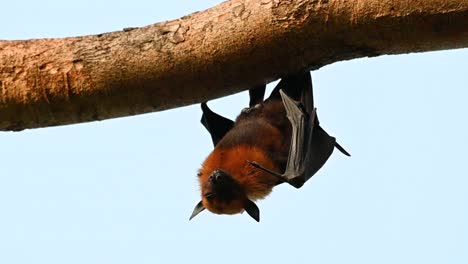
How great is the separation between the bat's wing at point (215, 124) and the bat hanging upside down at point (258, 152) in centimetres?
2

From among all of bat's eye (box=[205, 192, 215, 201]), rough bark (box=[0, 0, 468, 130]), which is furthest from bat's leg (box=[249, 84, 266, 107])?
rough bark (box=[0, 0, 468, 130])

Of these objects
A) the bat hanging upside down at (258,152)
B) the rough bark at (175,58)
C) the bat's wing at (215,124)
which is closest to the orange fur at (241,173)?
the bat hanging upside down at (258,152)

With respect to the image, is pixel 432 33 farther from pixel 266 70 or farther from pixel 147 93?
pixel 147 93

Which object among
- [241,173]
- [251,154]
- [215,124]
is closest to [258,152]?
[251,154]

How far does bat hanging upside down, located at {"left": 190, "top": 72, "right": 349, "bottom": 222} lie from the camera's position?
614 cm

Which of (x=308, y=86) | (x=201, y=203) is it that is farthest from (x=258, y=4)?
(x=201, y=203)

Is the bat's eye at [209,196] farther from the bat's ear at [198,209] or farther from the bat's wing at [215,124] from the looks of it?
the bat's wing at [215,124]

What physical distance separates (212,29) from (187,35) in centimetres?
16

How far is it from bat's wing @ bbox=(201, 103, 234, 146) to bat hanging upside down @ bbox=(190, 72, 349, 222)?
0.02m

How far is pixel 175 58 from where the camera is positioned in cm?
445

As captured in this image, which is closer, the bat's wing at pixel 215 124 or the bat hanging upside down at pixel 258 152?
the bat hanging upside down at pixel 258 152

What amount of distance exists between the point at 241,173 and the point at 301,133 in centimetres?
84

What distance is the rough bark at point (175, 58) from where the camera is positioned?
4332mm

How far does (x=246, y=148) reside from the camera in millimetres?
6562
